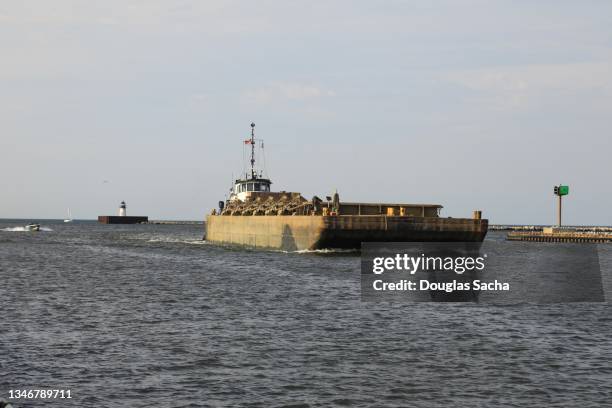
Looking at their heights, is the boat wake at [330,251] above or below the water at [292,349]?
above

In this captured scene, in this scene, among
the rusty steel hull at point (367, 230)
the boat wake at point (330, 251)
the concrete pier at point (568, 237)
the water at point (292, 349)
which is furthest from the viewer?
the concrete pier at point (568, 237)

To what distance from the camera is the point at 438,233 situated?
5634cm

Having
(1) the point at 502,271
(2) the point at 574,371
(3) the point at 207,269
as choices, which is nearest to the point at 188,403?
(2) the point at 574,371

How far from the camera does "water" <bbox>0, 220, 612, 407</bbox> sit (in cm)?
1603

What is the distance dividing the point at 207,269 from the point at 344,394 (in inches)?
1373

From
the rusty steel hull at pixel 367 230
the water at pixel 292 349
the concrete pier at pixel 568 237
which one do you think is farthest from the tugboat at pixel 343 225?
the concrete pier at pixel 568 237

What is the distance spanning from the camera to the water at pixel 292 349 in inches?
631

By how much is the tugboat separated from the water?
59.9 ft

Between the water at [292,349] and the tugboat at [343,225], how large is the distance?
18266 mm

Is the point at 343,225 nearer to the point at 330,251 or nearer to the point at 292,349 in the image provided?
the point at 330,251

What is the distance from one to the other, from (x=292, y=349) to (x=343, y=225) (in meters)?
34.2

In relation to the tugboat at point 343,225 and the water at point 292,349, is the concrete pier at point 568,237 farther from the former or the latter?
the water at point 292,349

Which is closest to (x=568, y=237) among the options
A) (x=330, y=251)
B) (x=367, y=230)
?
(x=330, y=251)

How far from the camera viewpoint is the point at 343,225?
5459cm
